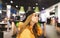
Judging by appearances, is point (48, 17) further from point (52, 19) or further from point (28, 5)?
point (28, 5)

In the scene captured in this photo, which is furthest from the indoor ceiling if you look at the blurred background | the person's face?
the person's face

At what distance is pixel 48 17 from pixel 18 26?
18.0 inches

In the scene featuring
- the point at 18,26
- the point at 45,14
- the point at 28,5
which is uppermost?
the point at 28,5

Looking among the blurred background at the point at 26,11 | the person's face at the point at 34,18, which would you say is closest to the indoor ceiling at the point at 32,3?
the blurred background at the point at 26,11

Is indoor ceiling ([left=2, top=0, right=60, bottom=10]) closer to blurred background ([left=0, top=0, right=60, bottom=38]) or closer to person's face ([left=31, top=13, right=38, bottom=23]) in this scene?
blurred background ([left=0, top=0, right=60, bottom=38])

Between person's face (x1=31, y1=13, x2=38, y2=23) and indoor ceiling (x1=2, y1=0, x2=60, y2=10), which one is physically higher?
indoor ceiling (x1=2, y1=0, x2=60, y2=10)

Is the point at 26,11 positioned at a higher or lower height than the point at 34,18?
higher

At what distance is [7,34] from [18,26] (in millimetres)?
192

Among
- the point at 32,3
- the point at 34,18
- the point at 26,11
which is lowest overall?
the point at 34,18

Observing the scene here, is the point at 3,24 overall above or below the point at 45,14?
below

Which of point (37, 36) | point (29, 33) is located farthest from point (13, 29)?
point (37, 36)

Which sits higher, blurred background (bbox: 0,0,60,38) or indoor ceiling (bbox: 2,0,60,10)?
indoor ceiling (bbox: 2,0,60,10)

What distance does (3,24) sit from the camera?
6.61 ft

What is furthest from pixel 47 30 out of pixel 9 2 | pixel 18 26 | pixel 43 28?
pixel 9 2
